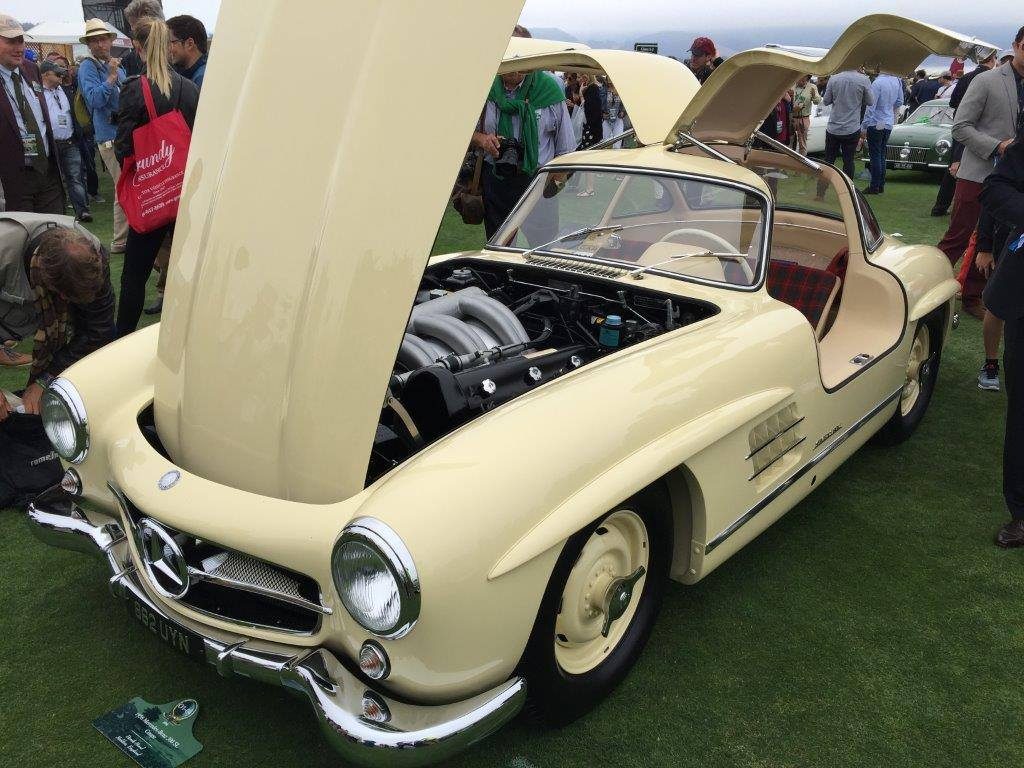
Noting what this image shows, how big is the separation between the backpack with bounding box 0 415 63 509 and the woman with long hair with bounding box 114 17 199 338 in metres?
1.32

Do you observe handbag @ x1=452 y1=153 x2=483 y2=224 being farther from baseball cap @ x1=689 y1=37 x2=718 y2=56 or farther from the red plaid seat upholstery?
baseball cap @ x1=689 y1=37 x2=718 y2=56

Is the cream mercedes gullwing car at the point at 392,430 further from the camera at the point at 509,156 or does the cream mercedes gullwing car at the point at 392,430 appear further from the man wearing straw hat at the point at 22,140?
the man wearing straw hat at the point at 22,140

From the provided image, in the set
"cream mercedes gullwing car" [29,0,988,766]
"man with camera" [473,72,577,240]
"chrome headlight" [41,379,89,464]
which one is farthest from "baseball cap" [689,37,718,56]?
"chrome headlight" [41,379,89,464]

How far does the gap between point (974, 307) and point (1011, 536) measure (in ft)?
11.2

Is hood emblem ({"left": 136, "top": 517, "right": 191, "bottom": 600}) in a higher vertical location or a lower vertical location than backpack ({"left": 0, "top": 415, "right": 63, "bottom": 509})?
higher

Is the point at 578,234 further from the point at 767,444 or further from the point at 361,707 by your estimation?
the point at 361,707

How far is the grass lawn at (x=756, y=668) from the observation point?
229 centimetres

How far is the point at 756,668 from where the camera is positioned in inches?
103

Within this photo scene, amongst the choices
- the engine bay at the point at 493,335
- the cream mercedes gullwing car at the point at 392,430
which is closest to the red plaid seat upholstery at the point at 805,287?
the cream mercedes gullwing car at the point at 392,430

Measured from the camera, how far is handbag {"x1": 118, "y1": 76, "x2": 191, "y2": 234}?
436 cm

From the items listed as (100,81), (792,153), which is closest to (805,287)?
(792,153)

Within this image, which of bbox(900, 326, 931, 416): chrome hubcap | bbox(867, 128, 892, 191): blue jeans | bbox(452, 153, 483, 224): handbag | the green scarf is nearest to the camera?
bbox(900, 326, 931, 416): chrome hubcap

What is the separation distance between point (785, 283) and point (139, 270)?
11.6 feet

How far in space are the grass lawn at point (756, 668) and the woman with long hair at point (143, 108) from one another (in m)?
1.61
